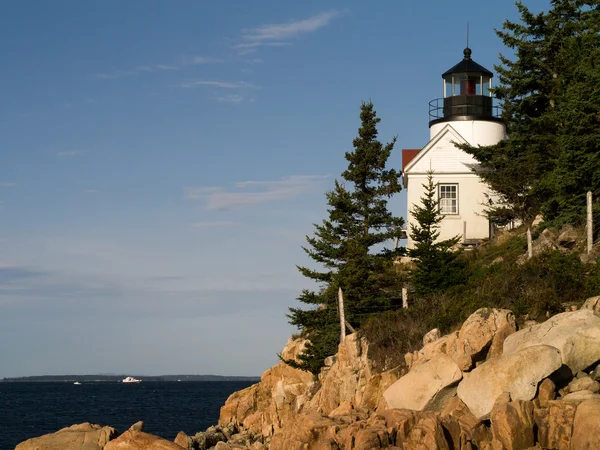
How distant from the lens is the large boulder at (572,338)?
54.3 feet

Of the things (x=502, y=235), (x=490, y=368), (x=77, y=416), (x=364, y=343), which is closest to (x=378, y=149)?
(x=502, y=235)

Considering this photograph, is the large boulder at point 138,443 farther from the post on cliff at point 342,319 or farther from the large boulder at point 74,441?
the post on cliff at point 342,319

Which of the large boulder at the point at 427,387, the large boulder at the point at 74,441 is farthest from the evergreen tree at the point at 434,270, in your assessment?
the large boulder at the point at 74,441

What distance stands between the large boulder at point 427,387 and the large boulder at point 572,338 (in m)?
1.27

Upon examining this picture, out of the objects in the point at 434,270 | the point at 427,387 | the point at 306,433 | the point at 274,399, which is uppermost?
the point at 434,270

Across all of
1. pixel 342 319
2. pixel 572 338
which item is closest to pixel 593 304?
pixel 572 338

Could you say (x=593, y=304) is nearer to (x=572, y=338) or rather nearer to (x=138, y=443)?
(x=572, y=338)

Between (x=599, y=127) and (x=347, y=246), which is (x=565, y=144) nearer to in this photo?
(x=599, y=127)

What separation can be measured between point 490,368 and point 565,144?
11532mm

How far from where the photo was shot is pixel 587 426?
560 inches

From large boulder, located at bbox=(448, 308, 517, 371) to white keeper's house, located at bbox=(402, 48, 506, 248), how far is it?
16.1 metres

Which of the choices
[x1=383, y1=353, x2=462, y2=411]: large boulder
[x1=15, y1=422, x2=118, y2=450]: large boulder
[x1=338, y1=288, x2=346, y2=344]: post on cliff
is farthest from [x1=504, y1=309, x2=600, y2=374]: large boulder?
[x1=15, y1=422, x2=118, y2=450]: large boulder

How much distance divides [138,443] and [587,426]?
1044 centimetres

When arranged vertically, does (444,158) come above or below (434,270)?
above
